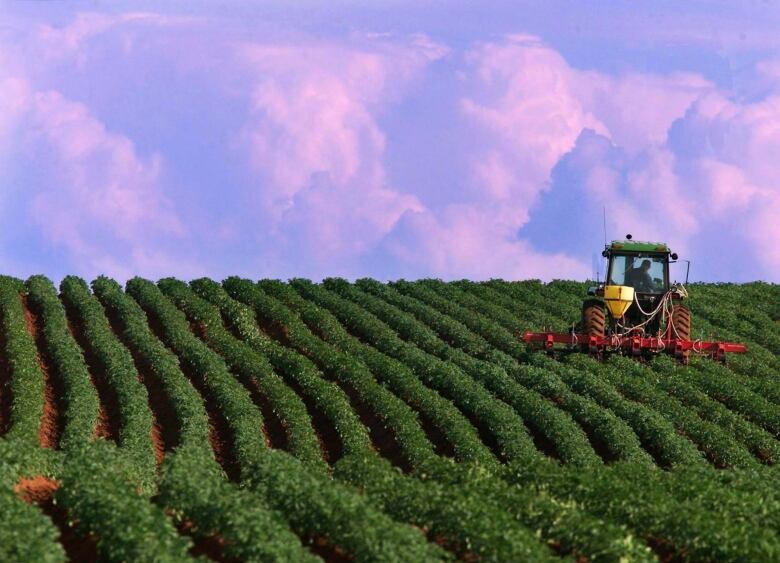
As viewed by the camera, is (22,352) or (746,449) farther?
(22,352)

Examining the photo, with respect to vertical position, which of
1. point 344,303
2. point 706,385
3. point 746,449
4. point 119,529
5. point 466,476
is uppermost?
point 344,303

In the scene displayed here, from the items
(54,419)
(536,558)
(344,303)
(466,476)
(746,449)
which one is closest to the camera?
(536,558)

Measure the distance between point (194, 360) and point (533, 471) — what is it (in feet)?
51.8

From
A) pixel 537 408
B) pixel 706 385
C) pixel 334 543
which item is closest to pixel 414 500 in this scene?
pixel 334 543

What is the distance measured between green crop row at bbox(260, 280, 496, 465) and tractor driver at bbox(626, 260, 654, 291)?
6093 millimetres

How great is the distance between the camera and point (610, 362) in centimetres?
3412

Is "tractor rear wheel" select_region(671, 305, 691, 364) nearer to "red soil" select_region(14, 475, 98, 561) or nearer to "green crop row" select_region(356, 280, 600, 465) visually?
"green crop row" select_region(356, 280, 600, 465)

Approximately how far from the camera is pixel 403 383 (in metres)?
31.2

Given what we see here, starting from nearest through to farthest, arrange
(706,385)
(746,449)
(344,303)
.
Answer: (746,449) < (706,385) < (344,303)

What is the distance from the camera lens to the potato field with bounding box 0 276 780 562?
1628cm

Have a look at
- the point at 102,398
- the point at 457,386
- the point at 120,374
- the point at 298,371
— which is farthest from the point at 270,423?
the point at 102,398

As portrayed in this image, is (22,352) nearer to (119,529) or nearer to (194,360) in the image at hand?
(194,360)

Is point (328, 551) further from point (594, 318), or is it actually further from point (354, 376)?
point (594, 318)

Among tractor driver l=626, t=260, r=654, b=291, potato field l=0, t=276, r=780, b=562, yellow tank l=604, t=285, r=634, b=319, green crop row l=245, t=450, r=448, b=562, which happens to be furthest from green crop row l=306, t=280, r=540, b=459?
green crop row l=245, t=450, r=448, b=562
